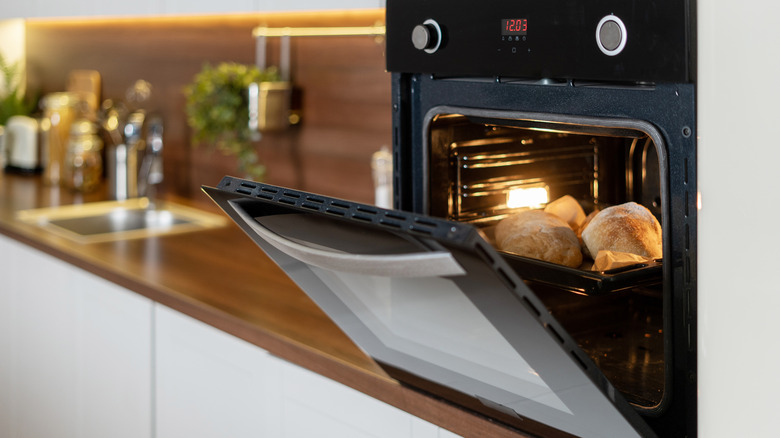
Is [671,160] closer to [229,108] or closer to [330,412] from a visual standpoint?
[330,412]

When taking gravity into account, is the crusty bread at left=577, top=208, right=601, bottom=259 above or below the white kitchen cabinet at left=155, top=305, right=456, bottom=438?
above

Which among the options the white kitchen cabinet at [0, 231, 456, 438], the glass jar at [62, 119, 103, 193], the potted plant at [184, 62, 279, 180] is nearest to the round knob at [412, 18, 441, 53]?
the white kitchen cabinet at [0, 231, 456, 438]

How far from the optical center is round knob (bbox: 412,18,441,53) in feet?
3.46

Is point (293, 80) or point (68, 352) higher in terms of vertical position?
point (293, 80)

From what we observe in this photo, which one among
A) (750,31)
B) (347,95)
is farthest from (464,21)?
(347,95)

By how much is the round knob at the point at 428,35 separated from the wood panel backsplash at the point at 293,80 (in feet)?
2.61

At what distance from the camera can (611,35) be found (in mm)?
859

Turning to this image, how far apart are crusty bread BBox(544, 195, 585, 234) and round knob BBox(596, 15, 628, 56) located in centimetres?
27

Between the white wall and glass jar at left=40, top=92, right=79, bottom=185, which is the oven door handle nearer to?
the white wall

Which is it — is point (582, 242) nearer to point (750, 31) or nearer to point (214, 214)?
point (750, 31)

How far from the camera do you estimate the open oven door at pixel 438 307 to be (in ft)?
2.64

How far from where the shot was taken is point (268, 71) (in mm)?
2262

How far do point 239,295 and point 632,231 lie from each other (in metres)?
0.86

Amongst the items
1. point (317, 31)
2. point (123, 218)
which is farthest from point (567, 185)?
point (123, 218)
